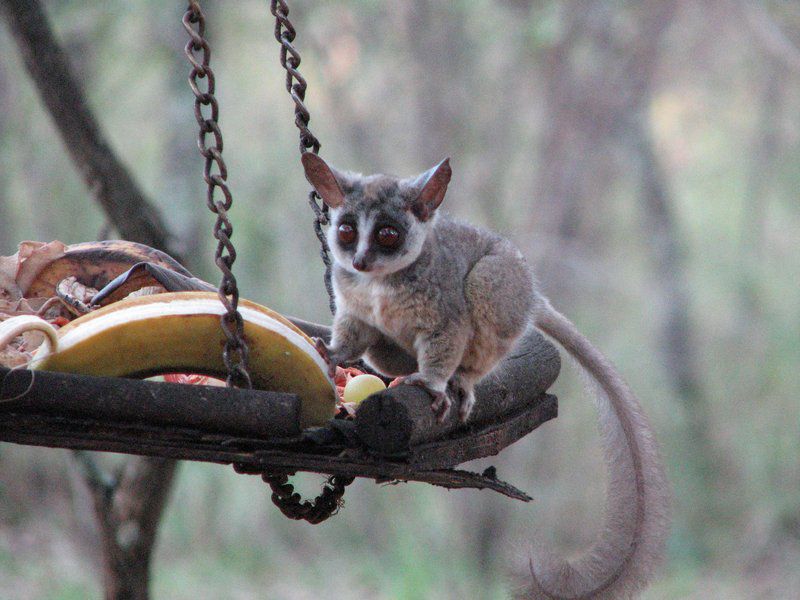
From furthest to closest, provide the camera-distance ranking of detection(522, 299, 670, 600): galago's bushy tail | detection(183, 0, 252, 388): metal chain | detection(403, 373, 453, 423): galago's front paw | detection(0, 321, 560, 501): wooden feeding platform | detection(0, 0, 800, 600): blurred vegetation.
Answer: detection(0, 0, 800, 600): blurred vegetation, detection(522, 299, 670, 600): galago's bushy tail, detection(403, 373, 453, 423): galago's front paw, detection(183, 0, 252, 388): metal chain, detection(0, 321, 560, 501): wooden feeding platform

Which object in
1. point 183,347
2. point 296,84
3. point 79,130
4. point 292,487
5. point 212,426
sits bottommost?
point 212,426

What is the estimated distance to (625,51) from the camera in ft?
28.0

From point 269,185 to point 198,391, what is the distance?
7646mm

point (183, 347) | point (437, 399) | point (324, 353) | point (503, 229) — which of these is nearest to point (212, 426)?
point (183, 347)

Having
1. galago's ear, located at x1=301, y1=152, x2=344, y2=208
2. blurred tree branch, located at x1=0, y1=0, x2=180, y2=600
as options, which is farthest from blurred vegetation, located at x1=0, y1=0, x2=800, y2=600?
galago's ear, located at x1=301, y1=152, x2=344, y2=208

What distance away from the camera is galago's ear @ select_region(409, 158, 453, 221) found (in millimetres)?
2749

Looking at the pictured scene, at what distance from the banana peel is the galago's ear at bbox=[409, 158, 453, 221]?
624 mm

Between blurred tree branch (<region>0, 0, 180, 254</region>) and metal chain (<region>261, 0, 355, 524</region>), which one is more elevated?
blurred tree branch (<region>0, 0, 180, 254</region>)

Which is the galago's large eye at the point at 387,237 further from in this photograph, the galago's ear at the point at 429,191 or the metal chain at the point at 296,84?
the metal chain at the point at 296,84

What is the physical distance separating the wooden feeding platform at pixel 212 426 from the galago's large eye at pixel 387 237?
0.59 m

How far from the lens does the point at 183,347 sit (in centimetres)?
230

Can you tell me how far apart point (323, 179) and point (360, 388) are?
64 centimetres

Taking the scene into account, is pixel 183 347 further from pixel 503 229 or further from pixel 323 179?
pixel 503 229

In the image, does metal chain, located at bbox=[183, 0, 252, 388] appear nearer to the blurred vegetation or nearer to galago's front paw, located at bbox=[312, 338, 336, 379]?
galago's front paw, located at bbox=[312, 338, 336, 379]
